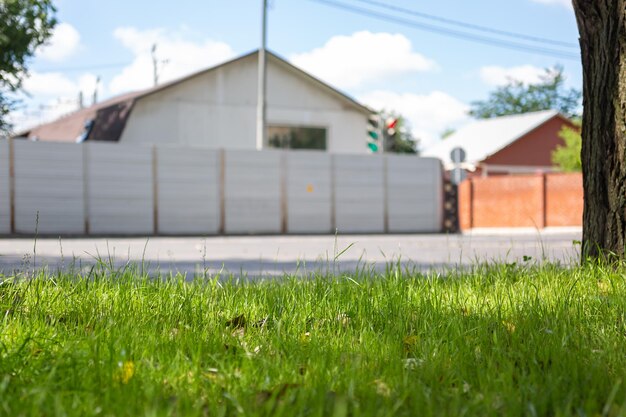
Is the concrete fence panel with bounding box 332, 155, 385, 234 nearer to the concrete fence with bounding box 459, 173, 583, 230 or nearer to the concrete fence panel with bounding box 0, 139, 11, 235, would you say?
the concrete fence with bounding box 459, 173, 583, 230

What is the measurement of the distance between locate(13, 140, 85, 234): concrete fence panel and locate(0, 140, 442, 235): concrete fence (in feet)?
A: 0.08

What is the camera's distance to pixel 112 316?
3.30m

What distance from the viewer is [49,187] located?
17.7m

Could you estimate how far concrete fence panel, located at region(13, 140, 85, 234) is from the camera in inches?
687

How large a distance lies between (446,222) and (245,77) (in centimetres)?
869

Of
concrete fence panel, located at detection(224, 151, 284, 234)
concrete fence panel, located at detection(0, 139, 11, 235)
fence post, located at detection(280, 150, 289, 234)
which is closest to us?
concrete fence panel, located at detection(0, 139, 11, 235)

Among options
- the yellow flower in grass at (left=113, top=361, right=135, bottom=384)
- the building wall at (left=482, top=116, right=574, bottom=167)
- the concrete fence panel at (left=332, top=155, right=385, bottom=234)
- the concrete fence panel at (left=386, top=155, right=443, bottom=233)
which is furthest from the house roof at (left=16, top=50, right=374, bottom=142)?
the yellow flower in grass at (left=113, top=361, right=135, bottom=384)

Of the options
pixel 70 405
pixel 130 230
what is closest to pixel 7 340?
pixel 70 405

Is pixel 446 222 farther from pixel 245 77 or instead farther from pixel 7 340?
pixel 7 340

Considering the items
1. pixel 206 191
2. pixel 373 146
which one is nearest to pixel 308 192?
pixel 373 146

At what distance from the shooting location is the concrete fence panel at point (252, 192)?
771 inches

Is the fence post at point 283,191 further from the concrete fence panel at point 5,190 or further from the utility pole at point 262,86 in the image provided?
the concrete fence panel at point 5,190

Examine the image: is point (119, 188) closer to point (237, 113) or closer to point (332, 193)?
point (332, 193)

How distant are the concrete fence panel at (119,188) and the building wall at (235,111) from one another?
4942 millimetres
